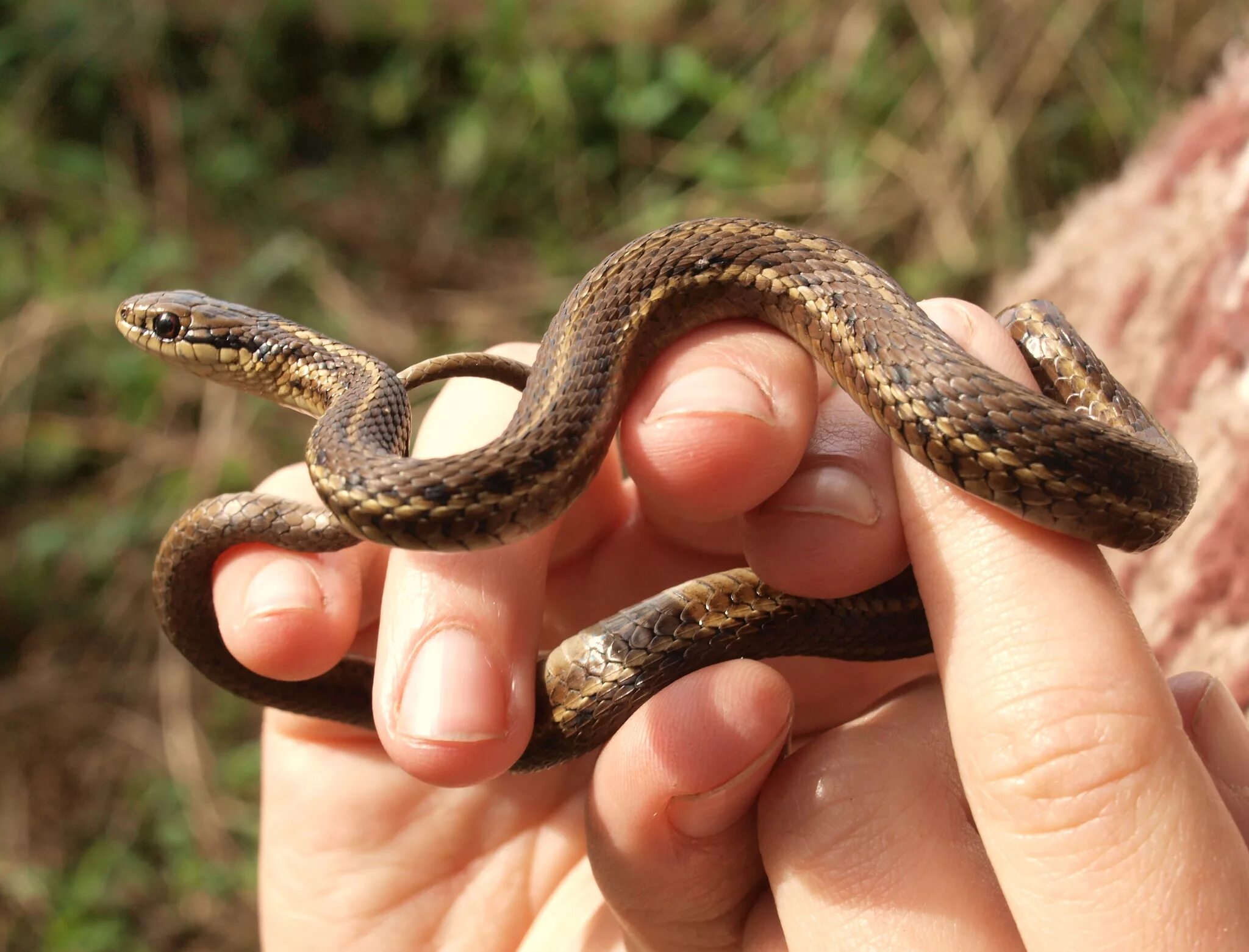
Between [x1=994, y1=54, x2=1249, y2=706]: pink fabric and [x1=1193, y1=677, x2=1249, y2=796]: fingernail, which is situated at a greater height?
[x1=994, y1=54, x2=1249, y2=706]: pink fabric

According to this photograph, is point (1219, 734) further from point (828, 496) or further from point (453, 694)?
point (453, 694)

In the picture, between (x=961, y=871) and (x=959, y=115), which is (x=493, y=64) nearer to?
(x=959, y=115)

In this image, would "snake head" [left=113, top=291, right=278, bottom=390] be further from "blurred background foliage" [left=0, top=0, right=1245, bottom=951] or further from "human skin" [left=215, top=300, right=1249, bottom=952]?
"blurred background foliage" [left=0, top=0, right=1245, bottom=951]

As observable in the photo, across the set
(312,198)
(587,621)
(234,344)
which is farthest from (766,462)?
(312,198)

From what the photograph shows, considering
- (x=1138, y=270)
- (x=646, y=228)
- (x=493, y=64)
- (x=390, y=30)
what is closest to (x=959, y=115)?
(x=646, y=228)

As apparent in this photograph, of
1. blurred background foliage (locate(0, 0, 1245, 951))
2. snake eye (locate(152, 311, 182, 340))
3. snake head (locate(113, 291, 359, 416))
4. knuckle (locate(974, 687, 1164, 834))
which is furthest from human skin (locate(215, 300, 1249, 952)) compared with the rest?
blurred background foliage (locate(0, 0, 1245, 951))
